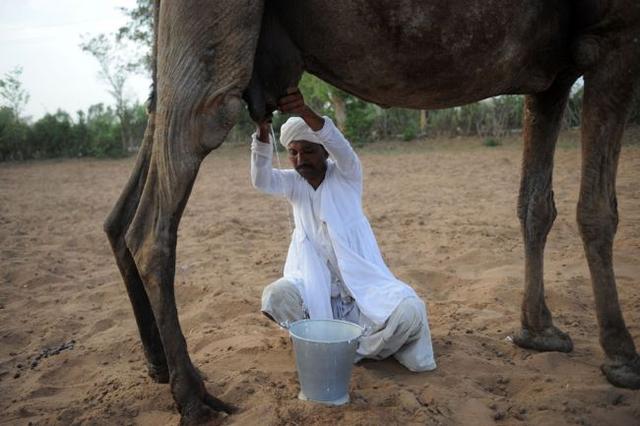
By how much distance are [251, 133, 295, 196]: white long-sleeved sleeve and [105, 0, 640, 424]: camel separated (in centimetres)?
61

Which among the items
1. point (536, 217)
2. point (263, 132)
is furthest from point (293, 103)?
point (536, 217)

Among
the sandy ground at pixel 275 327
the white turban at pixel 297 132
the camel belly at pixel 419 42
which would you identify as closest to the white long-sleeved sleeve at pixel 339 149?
the white turban at pixel 297 132

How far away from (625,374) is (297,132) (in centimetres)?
220

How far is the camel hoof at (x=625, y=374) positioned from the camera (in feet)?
9.37

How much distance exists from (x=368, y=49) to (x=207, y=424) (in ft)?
5.91

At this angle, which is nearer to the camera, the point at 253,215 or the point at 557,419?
the point at 557,419

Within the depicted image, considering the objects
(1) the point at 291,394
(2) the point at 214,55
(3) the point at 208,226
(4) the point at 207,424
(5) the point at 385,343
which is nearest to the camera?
(2) the point at 214,55

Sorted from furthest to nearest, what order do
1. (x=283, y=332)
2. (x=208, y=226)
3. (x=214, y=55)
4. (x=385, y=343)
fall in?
(x=208, y=226), (x=283, y=332), (x=385, y=343), (x=214, y=55)

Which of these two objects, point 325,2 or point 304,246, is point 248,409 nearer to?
point 304,246

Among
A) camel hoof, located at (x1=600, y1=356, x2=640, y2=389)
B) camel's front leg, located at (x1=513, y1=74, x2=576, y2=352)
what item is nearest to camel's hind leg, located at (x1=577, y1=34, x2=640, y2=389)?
camel hoof, located at (x1=600, y1=356, x2=640, y2=389)

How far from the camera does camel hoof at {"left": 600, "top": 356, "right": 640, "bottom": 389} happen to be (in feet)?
9.37

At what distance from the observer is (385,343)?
3.14m

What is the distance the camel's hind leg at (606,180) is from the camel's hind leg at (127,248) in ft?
7.22

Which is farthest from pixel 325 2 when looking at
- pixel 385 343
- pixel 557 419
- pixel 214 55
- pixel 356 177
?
pixel 557 419
